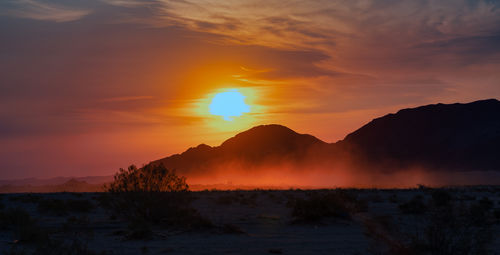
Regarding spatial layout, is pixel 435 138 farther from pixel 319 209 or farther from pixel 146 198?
pixel 146 198

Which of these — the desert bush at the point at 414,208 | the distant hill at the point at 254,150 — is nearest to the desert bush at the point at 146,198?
the desert bush at the point at 414,208

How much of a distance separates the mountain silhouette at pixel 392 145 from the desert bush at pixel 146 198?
121016 millimetres

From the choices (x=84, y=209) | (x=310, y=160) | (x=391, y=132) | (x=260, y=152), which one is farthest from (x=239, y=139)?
(x=84, y=209)

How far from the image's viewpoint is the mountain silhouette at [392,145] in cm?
13400

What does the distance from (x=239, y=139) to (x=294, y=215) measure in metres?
153

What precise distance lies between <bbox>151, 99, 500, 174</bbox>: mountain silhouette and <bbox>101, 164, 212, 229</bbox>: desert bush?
121 m

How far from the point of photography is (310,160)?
152 meters

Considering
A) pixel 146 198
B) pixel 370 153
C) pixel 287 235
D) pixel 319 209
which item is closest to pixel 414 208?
pixel 319 209

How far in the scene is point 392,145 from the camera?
15088cm

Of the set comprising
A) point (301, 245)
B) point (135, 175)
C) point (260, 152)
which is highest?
point (260, 152)

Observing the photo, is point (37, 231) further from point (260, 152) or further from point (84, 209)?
point (260, 152)

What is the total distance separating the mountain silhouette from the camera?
134 metres

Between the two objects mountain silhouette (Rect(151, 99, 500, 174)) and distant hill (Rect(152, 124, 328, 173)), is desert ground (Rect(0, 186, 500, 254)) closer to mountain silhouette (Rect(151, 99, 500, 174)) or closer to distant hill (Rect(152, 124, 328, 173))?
mountain silhouette (Rect(151, 99, 500, 174))

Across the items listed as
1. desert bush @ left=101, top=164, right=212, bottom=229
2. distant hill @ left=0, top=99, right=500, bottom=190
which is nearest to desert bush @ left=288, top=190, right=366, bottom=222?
desert bush @ left=101, top=164, right=212, bottom=229
